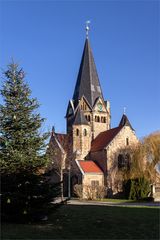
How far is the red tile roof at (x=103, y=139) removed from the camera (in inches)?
2033

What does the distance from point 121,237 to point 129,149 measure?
40098 millimetres

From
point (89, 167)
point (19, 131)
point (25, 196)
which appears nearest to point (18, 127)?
point (19, 131)

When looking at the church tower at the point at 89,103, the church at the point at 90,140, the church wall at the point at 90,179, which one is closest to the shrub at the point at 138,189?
the church at the point at 90,140

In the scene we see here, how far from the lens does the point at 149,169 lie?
149ft

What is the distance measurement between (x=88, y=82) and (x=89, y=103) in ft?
12.8

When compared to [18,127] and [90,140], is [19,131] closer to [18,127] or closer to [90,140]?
[18,127]

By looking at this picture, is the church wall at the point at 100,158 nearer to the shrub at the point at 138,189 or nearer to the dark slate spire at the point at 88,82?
the shrub at the point at 138,189

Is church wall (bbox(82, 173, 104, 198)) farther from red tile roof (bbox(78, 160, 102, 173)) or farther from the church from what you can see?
red tile roof (bbox(78, 160, 102, 173))

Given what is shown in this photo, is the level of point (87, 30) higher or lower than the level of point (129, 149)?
higher

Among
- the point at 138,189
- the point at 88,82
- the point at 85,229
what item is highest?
the point at 88,82

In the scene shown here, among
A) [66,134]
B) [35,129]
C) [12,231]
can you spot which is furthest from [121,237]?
[66,134]

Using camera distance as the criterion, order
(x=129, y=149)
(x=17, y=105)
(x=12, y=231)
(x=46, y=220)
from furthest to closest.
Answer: (x=129, y=149), (x=17, y=105), (x=46, y=220), (x=12, y=231)

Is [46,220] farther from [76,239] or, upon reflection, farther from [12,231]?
[76,239]

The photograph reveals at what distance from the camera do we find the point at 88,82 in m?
59.6
